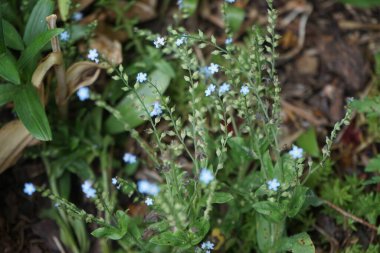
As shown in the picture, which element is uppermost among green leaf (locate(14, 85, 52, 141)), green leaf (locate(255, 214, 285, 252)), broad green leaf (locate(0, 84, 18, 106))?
broad green leaf (locate(0, 84, 18, 106))

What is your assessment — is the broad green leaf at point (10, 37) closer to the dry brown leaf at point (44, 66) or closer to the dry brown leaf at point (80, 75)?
the dry brown leaf at point (44, 66)

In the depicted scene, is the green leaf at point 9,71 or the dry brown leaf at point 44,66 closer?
the green leaf at point 9,71

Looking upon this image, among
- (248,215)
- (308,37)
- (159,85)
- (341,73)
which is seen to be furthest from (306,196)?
(308,37)

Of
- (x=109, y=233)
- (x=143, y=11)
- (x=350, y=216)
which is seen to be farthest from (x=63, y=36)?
(x=350, y=216)

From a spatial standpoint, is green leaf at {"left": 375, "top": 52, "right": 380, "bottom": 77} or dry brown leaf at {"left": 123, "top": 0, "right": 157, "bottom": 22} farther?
dry brown leaf at {"left": 123, "top": 0, "right": 157, "bottom": 22}

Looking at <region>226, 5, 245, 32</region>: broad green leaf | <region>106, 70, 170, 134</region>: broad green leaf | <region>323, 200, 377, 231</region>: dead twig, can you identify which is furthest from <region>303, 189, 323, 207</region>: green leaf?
<region>226, 5, 245, 32</region>: broad green leaf

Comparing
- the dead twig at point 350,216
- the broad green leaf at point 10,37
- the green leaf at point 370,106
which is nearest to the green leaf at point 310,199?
the dead twig at point 350,216

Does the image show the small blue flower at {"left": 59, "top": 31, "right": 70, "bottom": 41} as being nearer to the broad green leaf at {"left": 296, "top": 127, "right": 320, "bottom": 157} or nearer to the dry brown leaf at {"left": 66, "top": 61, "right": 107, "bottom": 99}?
the dry brown leaf at {"left": 66, "top": 61, "right": 107, "bottom": 99}

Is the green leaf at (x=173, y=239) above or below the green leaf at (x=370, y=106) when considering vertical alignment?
below
